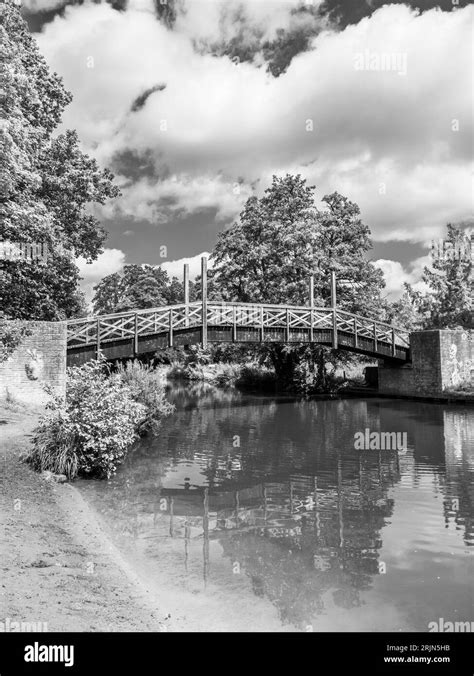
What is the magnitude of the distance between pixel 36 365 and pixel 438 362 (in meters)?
23.9

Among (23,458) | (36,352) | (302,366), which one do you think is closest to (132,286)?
(302,366)

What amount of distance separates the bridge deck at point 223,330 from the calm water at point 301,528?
7139 millimetres

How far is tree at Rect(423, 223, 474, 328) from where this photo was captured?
34.8 meters

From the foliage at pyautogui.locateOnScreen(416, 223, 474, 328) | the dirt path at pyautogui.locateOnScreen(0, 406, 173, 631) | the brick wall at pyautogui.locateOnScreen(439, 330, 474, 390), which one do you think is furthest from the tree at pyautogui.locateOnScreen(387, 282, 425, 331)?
the dirt path at pyautogui.locateOnScreen(0, 406, 173, 631)

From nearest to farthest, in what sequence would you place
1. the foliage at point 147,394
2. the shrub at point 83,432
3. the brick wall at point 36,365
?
the shrub at point 83,432 → the foliage at point 147,394 → the brick wall at point 36,365

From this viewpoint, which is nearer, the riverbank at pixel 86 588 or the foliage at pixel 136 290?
the riverbank at pixel 86 588

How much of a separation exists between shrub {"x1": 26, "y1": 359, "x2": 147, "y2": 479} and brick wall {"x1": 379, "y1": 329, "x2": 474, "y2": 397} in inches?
946

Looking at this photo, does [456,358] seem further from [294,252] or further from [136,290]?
[136,290]

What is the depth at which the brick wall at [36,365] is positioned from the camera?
17797 mm

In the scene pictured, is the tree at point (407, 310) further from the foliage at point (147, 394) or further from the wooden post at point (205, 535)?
the wooden post at point (205, 535)

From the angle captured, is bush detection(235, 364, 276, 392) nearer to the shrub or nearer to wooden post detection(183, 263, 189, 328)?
wooden post detection(183, 263, 189, 328)

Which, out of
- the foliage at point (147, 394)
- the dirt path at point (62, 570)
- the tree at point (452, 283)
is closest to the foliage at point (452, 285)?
the tree at point (452, 283)

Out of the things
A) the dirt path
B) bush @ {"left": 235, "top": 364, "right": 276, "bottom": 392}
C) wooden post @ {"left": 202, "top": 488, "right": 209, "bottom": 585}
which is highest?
bush @ {"left": 235, "top": 364, "right": 276, "bottom": 392}

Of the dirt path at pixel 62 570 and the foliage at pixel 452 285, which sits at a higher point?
the foliage at pixel 452 285
